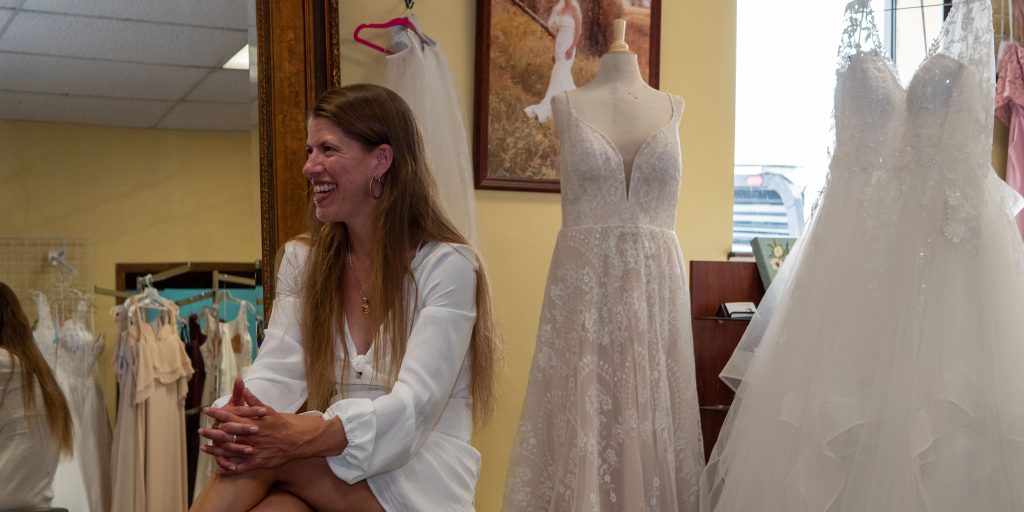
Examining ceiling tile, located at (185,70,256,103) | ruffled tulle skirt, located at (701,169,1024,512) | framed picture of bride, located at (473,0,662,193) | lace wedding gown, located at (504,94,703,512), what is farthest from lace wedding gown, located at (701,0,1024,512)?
ceiling tile, located at (185,70,256,103)

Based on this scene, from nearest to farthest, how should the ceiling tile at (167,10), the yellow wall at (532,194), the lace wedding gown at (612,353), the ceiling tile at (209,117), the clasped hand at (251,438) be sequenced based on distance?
1. the clasped hand at (251,438)
2. the lace wedding gown at (612,353)
3. the ceiling tile at (167,10)
4. the ceiling tile at (209,117)
5. the yellow wall at (532,194)

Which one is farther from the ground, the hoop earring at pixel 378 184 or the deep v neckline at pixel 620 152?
the deep v neckline at pixel 620 152

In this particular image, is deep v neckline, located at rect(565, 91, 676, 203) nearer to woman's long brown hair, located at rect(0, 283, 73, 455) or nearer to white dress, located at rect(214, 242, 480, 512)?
white dress, located at rect(214, 242, 480, 512)

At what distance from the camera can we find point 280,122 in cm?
286

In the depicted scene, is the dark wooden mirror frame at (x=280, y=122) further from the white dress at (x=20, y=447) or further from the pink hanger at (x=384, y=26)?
the white dress at (x=20, y=447)

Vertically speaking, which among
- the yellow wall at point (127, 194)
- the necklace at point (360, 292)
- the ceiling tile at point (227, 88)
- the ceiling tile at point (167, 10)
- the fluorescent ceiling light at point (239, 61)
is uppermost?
the ceiling tile at point (167, 10)

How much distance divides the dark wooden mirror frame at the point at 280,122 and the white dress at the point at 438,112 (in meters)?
0.26

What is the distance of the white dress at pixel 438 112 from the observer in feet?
9.53

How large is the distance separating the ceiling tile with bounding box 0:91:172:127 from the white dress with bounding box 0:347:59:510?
Result: 1.89 ft

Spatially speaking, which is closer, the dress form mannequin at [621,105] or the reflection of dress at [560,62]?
the dress form mannequin at [621,105]

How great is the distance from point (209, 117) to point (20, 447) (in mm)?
937

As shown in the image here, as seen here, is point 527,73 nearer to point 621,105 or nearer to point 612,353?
point 621,105

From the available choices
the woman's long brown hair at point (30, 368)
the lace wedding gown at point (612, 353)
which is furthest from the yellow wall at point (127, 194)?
the lace wedding gown at point (612, 353)

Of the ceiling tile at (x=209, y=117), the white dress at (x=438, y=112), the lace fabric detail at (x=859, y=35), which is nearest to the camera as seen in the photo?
the lace fabric detail at (x=859, y=35)
